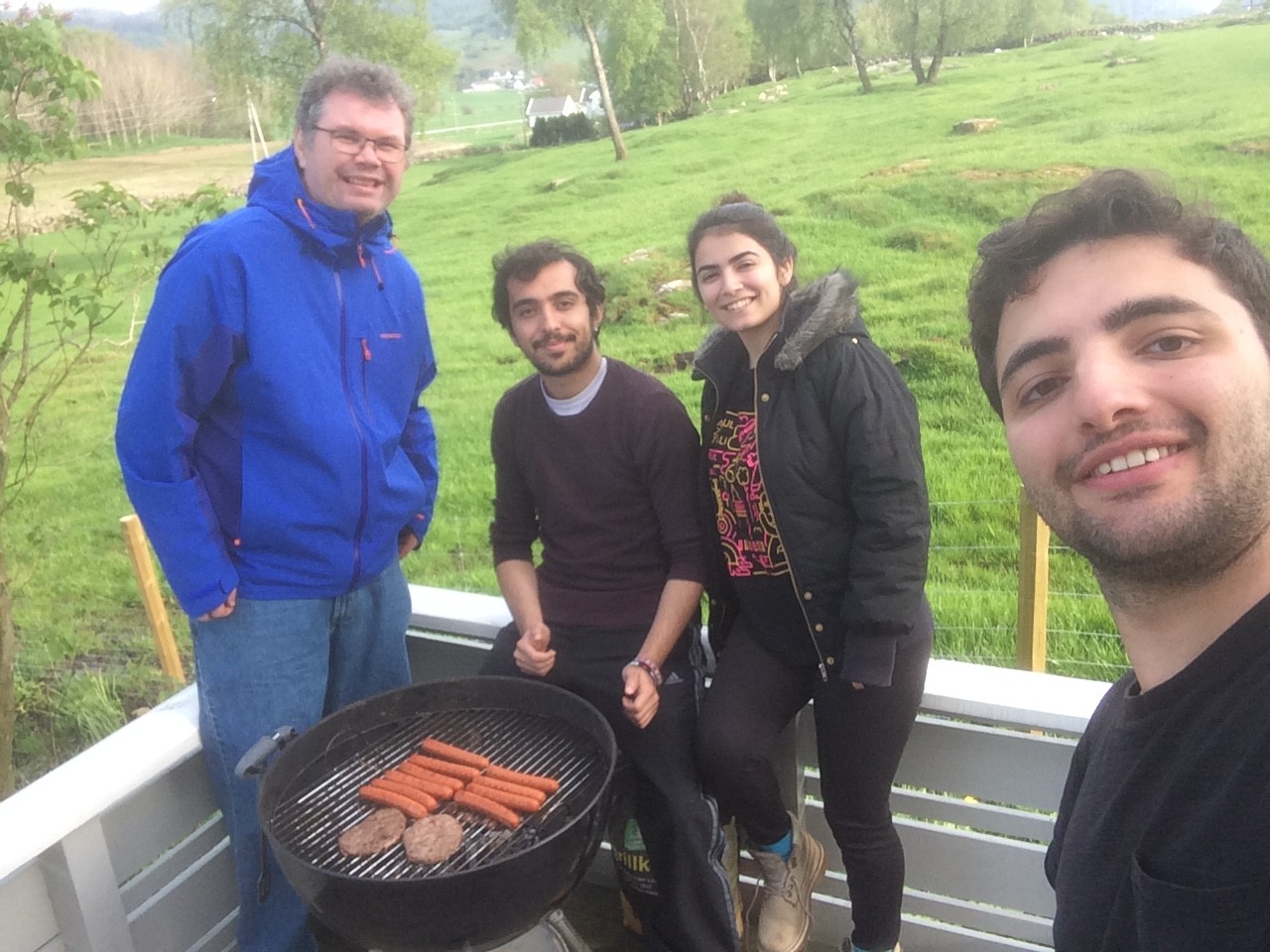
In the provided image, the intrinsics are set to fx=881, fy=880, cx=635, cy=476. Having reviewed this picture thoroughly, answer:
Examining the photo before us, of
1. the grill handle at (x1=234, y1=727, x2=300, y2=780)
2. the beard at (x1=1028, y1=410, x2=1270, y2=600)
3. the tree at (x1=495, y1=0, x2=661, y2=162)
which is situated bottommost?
the grill handle at (x1=234, y1=727, x2=300, y2=780)

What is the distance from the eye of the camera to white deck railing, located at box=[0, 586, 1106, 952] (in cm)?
166

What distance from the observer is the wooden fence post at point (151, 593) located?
3355 mm

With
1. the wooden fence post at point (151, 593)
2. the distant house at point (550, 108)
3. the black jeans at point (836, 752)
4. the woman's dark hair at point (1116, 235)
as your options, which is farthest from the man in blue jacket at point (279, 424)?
the distant house at point (550, 108)

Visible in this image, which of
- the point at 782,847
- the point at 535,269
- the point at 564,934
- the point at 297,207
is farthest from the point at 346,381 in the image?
the point at 782,847

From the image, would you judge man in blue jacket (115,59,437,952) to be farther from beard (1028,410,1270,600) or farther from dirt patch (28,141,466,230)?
dirt patch (28,141,466,230)

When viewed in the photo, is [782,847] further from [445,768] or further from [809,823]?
[445,768]

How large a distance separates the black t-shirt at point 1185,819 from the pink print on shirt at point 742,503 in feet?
2.84

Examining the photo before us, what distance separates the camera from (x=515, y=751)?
1785 millimetres

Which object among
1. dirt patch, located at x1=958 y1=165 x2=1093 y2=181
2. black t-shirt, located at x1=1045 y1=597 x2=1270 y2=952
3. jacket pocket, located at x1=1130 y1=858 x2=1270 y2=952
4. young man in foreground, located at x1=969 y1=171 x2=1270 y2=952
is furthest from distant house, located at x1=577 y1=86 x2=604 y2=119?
jacket pocket, located at x1=1130 y1=858 x2=1270 y2=952

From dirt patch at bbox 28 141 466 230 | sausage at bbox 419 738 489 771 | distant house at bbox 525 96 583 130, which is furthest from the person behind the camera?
distant house at bbox 525 96 583 130

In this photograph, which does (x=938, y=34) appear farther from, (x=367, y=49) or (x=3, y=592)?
(x=3, y=592)

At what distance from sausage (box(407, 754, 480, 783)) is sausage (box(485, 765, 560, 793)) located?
0.11 feet

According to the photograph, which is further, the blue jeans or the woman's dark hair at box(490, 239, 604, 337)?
the woman's dark hair at box(490, 239, 604, 337)

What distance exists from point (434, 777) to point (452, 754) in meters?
0.07
